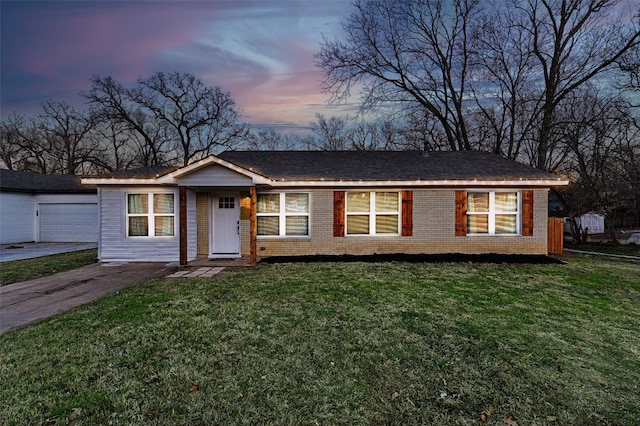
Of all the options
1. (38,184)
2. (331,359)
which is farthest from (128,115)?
(331,359)

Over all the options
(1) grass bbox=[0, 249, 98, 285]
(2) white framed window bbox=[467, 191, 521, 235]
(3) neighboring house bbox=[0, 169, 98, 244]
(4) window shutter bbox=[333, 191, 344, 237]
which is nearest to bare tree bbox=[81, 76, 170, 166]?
(3) neighboring house bbox=[0, 169, 98, 244]

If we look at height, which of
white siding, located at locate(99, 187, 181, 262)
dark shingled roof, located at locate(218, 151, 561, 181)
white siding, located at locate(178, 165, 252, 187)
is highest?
dark shingled roof, located at locate(218, 151, 561, 181)

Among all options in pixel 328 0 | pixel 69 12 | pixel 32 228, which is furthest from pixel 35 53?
pixel 328 0

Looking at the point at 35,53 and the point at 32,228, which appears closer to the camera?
the point at 35,53

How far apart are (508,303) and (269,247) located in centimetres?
697

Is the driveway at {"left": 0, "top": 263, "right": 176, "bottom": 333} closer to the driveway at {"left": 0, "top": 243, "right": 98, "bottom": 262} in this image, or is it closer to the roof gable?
the roof gable

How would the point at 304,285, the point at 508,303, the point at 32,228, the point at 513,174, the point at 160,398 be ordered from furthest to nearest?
the point at 32,228, the point at 513,174, the point at 304,285, the point at 508,303, the point at 160,398

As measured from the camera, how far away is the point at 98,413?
2.62 m

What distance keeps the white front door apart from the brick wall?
93 centimetres

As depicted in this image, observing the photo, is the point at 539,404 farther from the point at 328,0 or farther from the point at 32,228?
the point at 32,228

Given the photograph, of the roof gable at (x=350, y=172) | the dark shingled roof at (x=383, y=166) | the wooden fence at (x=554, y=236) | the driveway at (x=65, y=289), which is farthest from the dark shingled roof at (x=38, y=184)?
the wooden fence at (x=554, y=236)

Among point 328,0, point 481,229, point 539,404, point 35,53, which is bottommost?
point 539,404

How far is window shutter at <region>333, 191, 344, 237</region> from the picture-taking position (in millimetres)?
10281

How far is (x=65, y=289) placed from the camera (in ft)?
22.3
